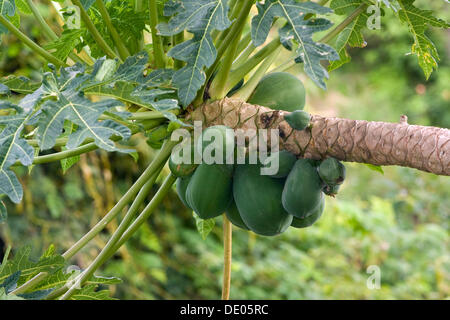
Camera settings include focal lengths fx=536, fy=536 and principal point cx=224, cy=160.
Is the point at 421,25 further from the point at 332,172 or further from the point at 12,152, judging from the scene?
the point at 12,152

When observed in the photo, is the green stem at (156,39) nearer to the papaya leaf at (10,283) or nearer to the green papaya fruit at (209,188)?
the green papaya fruit at (209,188)

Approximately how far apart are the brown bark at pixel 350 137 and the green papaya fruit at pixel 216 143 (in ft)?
0.29

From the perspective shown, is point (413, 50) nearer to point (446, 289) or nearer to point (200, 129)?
point (200, 129)

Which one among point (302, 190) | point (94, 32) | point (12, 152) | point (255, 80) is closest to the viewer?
point (12, 152)

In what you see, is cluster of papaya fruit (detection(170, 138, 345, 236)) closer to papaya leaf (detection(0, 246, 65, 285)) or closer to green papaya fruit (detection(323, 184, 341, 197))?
green papaya fruit (detection(323, 184, 341, 197))

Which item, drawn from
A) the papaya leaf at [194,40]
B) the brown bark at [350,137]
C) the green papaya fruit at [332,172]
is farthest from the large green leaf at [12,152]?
the green papaya fruit at [332,172]

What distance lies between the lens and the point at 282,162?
3.28 ft

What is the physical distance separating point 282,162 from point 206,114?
7.5 inches

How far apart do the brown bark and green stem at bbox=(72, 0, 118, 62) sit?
0.69 feet

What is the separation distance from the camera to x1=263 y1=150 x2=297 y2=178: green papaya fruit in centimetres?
100

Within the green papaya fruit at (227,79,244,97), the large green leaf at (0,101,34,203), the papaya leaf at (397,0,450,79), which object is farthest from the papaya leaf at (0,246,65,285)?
the papaya leaf at (397,0,450,79)

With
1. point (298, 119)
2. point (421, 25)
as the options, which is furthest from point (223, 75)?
point (421, 25)

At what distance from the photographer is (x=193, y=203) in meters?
1.02

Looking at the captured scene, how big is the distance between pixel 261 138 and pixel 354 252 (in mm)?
2453
